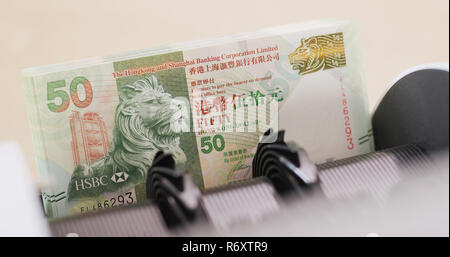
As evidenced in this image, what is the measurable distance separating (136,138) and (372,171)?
0.80ft

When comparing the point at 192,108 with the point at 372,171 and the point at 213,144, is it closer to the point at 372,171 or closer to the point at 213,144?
Result: the point at 213,144

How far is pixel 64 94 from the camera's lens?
56cm

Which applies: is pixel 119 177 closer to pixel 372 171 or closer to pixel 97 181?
pixel 97 181

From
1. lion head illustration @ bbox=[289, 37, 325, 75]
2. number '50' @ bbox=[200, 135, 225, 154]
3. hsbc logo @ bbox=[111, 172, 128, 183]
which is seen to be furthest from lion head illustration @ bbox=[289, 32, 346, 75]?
hsbc logo @ bbox=[111, 172, 128, 183]

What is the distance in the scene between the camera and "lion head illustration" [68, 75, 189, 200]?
57 cm

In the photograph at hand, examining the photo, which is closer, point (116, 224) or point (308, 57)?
point (116, 224)

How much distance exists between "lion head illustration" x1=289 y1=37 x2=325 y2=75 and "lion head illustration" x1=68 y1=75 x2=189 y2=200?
0.44 feet

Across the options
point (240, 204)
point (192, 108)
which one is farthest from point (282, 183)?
point (192, 108)

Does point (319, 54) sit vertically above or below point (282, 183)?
above

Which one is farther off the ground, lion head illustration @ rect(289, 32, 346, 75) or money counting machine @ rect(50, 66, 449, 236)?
lion head illustration @ rect(289, 32, 346, 75)

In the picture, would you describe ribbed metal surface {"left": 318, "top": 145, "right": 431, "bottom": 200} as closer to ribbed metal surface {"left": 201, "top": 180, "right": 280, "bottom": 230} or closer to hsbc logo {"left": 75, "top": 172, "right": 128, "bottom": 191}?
ribbed metal surface {"left": 201, "top": 180, "right": 280, "bottom": 230}

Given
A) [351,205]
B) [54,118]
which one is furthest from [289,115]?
[54,118]

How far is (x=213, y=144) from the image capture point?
1.96ft

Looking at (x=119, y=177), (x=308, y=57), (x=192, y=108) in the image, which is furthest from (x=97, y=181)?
(x=308, y=57)
